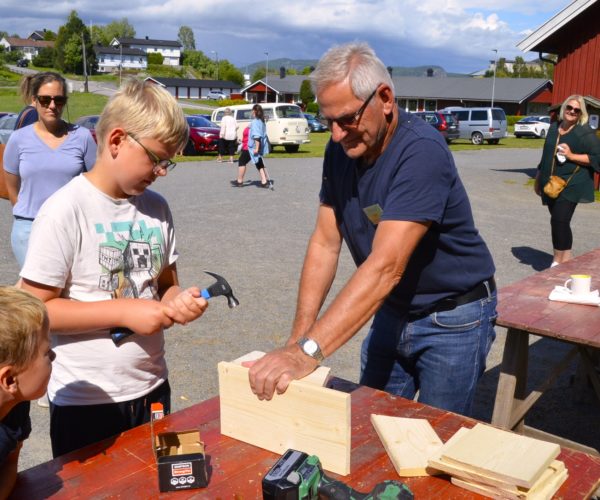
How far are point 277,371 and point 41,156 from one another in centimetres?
305

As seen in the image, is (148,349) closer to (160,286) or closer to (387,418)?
(160,286)

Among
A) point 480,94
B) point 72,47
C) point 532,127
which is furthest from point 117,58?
point 532,127

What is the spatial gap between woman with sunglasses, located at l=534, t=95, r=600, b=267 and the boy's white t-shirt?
5.84m

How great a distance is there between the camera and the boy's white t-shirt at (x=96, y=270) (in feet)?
6.87

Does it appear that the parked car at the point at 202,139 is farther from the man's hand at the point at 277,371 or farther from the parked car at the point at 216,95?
the parked car at the point at 216,95

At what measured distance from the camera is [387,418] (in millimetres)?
2197

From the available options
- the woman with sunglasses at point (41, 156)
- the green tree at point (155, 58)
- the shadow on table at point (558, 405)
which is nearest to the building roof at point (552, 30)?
the shadow on table at point (558, 405)

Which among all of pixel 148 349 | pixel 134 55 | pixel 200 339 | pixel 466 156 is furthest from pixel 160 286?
pixel 134 55

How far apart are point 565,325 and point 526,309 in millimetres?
263

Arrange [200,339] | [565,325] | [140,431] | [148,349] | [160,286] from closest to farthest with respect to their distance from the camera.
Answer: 1. [140,431]
2. [148,349]
3. [160,286]
4. [565,325]
5. [200,339]

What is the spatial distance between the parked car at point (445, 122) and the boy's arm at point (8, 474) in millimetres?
31211

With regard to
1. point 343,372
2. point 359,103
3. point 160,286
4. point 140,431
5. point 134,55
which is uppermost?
point 134,55

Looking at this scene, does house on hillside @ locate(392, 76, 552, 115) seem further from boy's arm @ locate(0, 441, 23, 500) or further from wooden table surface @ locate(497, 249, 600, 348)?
boy's arm @ locate(0, 441, 23, 500)

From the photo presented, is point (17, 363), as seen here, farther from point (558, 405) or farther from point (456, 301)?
point (558, 405)
